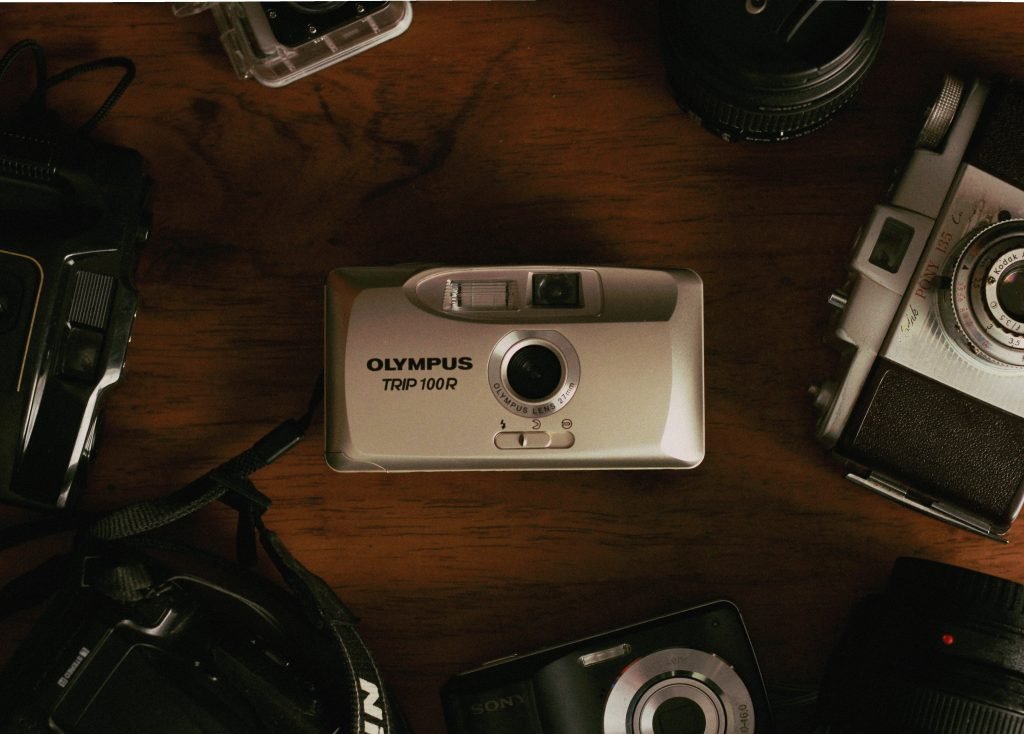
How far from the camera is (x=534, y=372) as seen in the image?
2.34ft

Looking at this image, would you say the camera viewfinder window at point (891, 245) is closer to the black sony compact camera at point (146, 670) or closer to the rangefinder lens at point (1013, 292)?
the rangefinder lens at point (1013, 292)

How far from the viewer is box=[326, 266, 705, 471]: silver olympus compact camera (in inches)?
27.9

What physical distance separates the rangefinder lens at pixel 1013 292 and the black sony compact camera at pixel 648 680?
0.30 meters

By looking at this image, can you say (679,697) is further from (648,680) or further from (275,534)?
(275,534)

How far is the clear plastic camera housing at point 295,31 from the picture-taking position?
781mm

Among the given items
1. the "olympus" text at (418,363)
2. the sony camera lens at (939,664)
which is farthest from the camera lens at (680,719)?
the "olympus" text at (418,363)

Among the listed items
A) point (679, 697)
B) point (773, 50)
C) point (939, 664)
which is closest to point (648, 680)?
point (679, 697)

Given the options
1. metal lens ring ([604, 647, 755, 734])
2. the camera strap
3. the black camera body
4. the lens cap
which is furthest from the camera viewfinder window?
the black camera body

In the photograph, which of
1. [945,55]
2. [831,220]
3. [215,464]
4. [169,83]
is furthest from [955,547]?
[169,83]

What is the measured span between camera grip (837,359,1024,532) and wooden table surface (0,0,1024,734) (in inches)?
2.4

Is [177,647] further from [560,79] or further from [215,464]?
[560,79]

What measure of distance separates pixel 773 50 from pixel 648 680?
0.48 m

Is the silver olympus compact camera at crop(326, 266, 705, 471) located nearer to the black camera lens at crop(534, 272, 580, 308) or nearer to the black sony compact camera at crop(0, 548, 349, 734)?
the black camera lens at crop(534, 272, 580, 308)

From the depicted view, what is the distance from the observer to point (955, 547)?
2.58ft
